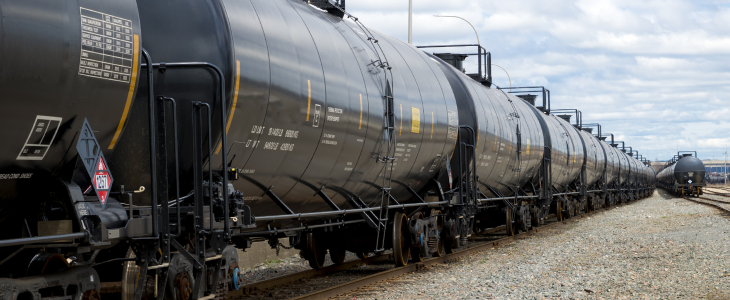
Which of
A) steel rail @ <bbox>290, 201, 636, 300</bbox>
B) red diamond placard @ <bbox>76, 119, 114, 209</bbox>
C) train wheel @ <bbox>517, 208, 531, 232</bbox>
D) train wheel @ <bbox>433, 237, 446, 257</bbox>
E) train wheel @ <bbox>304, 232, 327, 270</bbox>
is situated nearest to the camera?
red diamond placard @ <bbox>76, 119, 114, 209</bbox>

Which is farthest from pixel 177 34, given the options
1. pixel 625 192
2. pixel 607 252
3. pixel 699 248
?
pixel 625 192

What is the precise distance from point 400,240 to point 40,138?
7936 millimetres

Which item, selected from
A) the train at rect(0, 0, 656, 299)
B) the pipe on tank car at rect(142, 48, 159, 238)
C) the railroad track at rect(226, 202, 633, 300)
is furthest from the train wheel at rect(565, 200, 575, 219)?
the pipe on tank car at rect(142, 48, 159, 238)

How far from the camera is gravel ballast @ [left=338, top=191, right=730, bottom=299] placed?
9195 mm

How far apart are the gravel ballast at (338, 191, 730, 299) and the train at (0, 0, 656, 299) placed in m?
1.60

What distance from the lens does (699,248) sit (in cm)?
1480

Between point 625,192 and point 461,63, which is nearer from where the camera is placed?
point 461,63

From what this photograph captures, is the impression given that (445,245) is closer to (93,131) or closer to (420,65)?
(420,65)

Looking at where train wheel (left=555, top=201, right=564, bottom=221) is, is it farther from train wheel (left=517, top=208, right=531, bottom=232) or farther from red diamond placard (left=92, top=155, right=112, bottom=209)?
red diamond placard (left=92, top=155, right=112, bottom=209)

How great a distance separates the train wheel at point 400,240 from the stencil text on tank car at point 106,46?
724 centimetres

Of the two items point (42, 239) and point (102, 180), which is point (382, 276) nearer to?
point (102, 180)

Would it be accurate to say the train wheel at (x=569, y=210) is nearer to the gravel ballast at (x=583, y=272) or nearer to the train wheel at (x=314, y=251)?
the gravel ballast at (x=583, y=272)

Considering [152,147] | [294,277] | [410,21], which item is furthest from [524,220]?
[152,147]

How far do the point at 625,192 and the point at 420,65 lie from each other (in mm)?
41053
